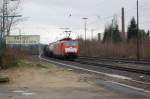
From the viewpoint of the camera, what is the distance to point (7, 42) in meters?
37.8

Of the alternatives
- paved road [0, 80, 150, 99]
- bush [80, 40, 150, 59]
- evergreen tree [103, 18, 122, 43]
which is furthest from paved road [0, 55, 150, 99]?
evergreen tree [103, 18, 122, 43]

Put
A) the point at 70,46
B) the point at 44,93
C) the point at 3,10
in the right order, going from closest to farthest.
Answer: the point at 44,93
the point at 3,10
the point at 70,46

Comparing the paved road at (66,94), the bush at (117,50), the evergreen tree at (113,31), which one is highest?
the evergreen tree at (113,31)

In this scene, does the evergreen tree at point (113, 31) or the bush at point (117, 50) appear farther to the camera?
the evergreen tree at point (113, 31)

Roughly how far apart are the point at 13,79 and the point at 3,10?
47.0 ft

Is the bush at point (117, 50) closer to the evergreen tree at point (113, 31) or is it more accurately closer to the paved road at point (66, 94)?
the evergreen tree at point (113, 31)

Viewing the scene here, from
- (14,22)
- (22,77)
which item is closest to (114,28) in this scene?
(14,22)

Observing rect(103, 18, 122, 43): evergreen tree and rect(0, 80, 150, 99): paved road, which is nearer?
rect(0, 80, 150, 99): paved road

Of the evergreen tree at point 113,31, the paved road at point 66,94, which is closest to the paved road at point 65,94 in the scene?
the paved road at point 66,94

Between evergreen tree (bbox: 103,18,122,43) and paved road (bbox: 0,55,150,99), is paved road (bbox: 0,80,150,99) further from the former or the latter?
evergreen tree (bbox: 103,18,122,43)

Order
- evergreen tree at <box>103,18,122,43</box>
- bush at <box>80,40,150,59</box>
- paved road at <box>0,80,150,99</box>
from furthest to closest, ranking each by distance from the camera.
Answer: evergreen tree at <box>103,18,122,43</box>
bush at <box>80,40,150,59</box>
paved road at <box>0,80,150,99</box>

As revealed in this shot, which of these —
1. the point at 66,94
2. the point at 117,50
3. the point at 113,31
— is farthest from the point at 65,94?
the point at 113,31

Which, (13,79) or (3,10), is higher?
(3,10)

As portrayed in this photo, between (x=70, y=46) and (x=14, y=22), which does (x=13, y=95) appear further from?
(x=70, y=46)
